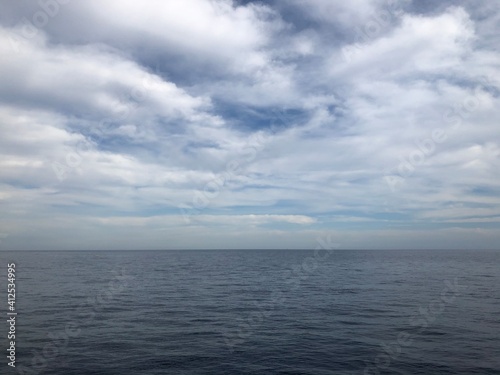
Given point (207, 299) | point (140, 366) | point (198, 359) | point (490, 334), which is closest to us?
point (140, 366)

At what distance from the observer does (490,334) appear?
34062 millimetres

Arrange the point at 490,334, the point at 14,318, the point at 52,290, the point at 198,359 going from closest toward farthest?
the point at 198,359 → the point at 490,334 → the point at 14,318 → the point at 52,290

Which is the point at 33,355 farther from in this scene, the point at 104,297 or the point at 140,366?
the point at 104,297

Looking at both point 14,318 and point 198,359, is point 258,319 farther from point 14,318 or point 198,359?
point 14,318

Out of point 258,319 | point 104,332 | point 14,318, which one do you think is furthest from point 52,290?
point 258,319

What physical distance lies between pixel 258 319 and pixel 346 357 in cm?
1504

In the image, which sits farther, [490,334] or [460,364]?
[490,334]

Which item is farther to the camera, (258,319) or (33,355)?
(258,319)

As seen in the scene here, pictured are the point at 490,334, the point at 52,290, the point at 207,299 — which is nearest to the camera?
the point at 490,334

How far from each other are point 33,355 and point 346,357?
1040 inches

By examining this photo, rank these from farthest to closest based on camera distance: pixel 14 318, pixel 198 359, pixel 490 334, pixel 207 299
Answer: pixel 207 299 → pixel 14 318 → pixel 490 334 → pixel 198 359

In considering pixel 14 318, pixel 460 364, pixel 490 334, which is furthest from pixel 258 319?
pixel 14 318

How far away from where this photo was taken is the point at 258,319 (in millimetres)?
40500

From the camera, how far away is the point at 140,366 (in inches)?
985
